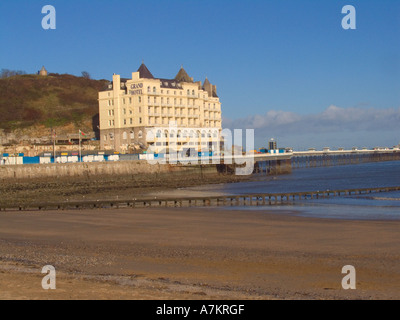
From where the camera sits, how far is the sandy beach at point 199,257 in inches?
422

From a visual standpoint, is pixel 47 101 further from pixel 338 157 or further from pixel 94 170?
pixel 338 157

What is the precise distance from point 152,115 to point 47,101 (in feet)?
142

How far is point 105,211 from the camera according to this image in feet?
97.0

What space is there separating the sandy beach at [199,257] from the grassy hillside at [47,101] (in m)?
84.9

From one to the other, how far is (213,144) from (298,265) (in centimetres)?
7938

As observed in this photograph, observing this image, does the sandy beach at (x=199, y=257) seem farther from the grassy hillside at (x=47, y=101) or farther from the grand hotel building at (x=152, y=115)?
the grassy hillside at (x=47, y=101)

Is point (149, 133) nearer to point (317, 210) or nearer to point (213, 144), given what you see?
point (213, 144)

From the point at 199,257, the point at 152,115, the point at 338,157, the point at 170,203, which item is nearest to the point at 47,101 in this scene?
the point at 152,115

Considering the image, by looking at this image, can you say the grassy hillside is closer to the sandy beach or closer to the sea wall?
the sea wall

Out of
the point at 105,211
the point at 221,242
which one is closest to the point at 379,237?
the point at 221,242

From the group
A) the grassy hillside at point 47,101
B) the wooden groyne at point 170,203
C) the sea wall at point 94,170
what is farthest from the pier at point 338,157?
the wooden groyne at point 170,203

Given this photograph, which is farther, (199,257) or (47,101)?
(47,101)

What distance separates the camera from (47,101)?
383ft

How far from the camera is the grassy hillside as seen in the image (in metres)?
106
